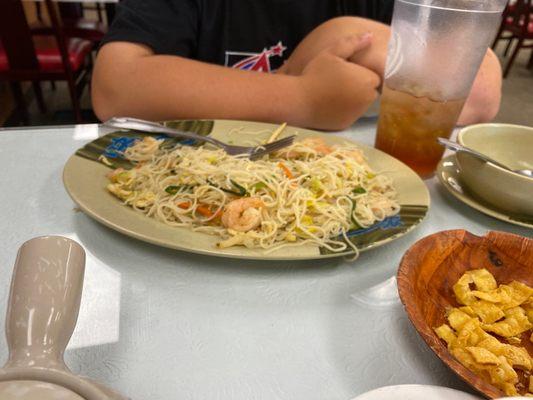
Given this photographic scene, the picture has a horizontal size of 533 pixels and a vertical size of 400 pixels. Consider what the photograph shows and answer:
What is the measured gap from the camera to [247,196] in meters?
0.71

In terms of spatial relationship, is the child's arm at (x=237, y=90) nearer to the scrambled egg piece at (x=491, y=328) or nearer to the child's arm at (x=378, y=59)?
the child's arm at (x=378, y=59)

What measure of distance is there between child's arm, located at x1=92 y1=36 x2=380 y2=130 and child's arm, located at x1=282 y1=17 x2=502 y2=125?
0.19ft

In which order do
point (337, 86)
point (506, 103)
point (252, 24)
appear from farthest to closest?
point (506, 103)
point (252, 24)
point (337, 86)

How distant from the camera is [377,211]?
0.73 meters

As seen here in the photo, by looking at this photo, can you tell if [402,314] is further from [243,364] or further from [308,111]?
[308,111]

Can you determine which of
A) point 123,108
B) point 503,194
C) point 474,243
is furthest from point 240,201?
point 123,108

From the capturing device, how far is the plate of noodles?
611 mm

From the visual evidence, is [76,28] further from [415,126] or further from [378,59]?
[415,126]

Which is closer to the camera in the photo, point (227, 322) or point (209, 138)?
point (227, 322)

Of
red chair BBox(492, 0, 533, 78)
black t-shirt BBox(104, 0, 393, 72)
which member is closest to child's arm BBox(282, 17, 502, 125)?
black t-shirt BBox(104, 0, 393, 72)

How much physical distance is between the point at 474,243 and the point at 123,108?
0.86m

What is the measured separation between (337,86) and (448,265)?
0.60 m

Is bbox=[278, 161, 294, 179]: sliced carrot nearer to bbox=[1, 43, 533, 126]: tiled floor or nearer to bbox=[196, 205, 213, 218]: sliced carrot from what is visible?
bbox=[196, 205, 213, 218]: sliced carrot

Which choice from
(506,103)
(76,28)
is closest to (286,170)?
(76,28)
